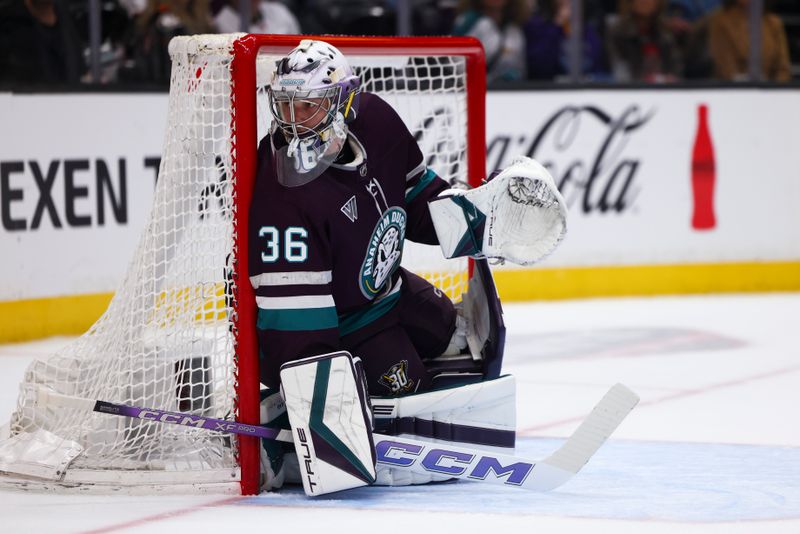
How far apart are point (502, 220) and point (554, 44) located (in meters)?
3.49

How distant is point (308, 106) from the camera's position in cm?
262

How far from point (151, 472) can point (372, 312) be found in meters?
0.57

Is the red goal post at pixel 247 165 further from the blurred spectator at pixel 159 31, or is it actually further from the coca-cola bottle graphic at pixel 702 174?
the coca-cola bottle graphic at pixel 702 174

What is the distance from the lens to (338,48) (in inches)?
115

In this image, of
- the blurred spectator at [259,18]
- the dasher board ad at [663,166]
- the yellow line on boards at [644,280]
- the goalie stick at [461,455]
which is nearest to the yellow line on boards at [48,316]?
the dasher board ad at [663,166]

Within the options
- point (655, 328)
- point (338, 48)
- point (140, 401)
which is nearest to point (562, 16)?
point (655, 328)

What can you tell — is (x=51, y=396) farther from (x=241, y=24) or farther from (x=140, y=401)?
(x=241, y=24)

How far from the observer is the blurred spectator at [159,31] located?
17.6 feet

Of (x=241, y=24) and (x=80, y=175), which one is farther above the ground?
(x=241, y=24)

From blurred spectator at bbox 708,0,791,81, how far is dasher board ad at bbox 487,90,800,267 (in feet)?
0.80

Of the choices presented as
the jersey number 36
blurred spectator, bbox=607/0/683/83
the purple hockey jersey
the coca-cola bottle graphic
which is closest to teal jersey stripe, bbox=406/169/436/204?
the purple hockey jersey

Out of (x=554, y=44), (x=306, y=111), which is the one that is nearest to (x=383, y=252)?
(x=306, y=111)

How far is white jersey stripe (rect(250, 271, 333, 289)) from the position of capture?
2611 millimetres

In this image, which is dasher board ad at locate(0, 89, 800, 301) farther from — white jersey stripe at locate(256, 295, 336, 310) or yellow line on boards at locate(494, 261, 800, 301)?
white jersey stripe at locate(256, 295, 336, 310)
